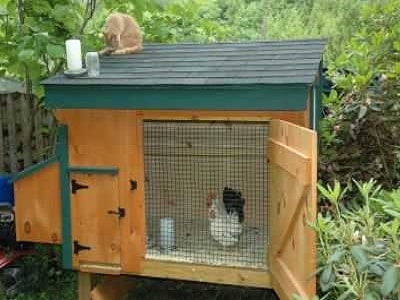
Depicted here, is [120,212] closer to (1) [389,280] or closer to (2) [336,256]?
(2) [336,256]

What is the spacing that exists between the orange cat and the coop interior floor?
1267 mm

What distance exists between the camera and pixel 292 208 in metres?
2.61

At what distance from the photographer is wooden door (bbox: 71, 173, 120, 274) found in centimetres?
341

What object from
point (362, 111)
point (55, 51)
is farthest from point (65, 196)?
point (362, 111)

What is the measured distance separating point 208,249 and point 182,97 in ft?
3.28

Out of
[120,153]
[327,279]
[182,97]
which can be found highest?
[182,97]

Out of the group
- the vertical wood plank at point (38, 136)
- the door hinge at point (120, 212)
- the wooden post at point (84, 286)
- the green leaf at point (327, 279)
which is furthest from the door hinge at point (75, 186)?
the vertical wood plank at point (38, 136)

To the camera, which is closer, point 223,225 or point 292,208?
point 292,208

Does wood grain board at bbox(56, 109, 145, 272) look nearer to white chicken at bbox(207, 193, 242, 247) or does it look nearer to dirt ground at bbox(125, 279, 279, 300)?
white chicken at bbox(207, 193, 242, 247)

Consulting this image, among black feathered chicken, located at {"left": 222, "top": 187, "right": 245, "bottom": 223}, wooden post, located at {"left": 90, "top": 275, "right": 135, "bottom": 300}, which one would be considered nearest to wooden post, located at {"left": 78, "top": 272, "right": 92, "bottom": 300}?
wooden post, located at {"left": 90, "top": 275, "right": 135, "bottom": 300}

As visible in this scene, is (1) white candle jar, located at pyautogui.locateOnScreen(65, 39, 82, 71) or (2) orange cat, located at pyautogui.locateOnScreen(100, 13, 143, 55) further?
(2) orange cat, located at pyautogui.locateOnScreen(100, 13, 143, 55)

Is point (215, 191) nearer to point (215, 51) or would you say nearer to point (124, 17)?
point (215, 51)

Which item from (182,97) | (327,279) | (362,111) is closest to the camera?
(327,279)

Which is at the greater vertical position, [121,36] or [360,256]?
[121,36]
